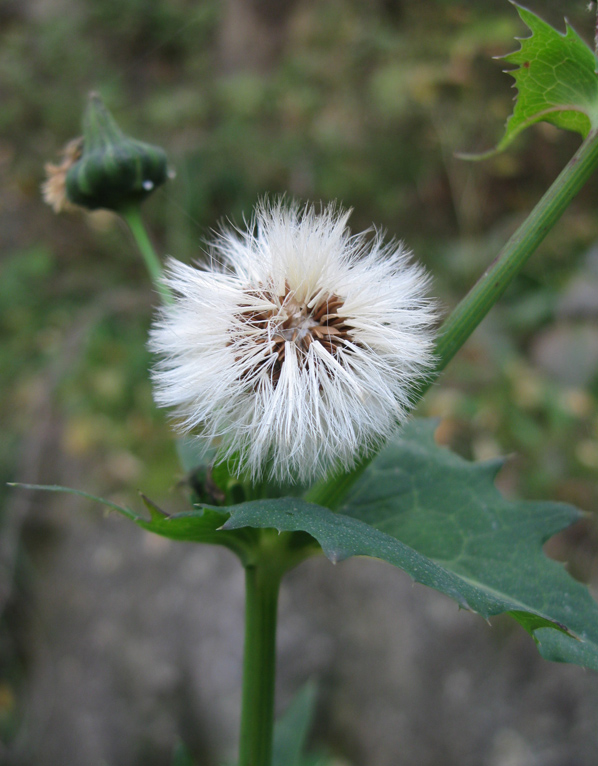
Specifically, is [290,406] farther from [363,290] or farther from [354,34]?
[354,34]

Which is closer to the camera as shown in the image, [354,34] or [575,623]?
[575,623]

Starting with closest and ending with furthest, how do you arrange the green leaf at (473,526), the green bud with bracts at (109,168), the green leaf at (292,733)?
the green leaf at (473,526) → the green bud with bracts at (109,168) → the green leaf at (292,733)

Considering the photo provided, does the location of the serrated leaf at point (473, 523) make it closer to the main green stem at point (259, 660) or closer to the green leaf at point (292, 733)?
the main green stem at point (259, 660)

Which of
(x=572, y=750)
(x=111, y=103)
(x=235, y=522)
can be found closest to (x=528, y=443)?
(x=572, y=750)

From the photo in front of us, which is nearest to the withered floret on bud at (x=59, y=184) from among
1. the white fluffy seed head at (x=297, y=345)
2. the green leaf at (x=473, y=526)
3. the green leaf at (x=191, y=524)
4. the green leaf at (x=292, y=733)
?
the white fluffy seed head at (x=297, y=345)

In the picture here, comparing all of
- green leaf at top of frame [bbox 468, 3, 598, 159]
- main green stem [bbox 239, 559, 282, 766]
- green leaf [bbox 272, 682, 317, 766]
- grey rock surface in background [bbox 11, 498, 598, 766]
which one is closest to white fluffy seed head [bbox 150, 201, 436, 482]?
main green stem [bbox 239, 559, 282, 766]

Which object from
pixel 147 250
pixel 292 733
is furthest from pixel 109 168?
pixel 292 733

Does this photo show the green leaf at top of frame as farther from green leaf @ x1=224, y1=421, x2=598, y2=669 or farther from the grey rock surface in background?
the grey rock surface in background

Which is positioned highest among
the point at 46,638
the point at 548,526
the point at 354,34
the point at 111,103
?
the point at 354,34
